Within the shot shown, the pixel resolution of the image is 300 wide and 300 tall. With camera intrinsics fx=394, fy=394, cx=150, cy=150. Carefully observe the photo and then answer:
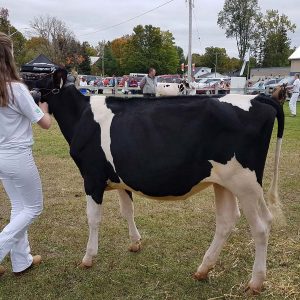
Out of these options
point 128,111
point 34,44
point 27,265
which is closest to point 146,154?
point 128,111

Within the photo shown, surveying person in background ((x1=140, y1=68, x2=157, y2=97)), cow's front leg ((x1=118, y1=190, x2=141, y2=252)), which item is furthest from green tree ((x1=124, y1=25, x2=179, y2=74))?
cow's front leg ((x1=118, y1=190, x2=141, y2=252))

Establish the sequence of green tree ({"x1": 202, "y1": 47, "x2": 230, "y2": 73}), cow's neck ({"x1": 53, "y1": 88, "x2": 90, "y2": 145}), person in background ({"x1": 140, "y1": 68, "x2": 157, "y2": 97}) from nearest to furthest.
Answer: cow's neck ({"x1": 53, "y1": 88, "x2": 90, "y2": 145}) < person in background ({"x1": 140, "y1": 68, "x2": 157, "y2": 97}) < green tree ({"x1": 202, "y1": 47, "x2": 230, "y2": 73})

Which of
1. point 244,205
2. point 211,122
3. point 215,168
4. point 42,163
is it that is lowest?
point 42,163

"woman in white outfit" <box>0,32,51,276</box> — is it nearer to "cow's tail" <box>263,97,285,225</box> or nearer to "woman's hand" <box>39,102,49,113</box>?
"woman's hand" <box>39,102,49,113</box>

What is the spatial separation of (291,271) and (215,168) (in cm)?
140

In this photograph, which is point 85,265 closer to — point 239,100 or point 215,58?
point 239,100

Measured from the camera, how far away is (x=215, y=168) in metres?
3.16

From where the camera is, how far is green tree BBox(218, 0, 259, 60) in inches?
2707

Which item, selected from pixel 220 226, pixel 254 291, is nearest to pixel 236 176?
pixel 220 226

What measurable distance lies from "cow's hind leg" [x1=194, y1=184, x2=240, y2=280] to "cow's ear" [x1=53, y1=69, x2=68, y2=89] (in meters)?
1.75

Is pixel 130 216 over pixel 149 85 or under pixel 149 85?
under

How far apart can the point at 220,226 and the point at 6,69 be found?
231 centimetres

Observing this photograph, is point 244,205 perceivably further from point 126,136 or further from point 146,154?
point 126,136

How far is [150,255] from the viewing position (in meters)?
4.09
